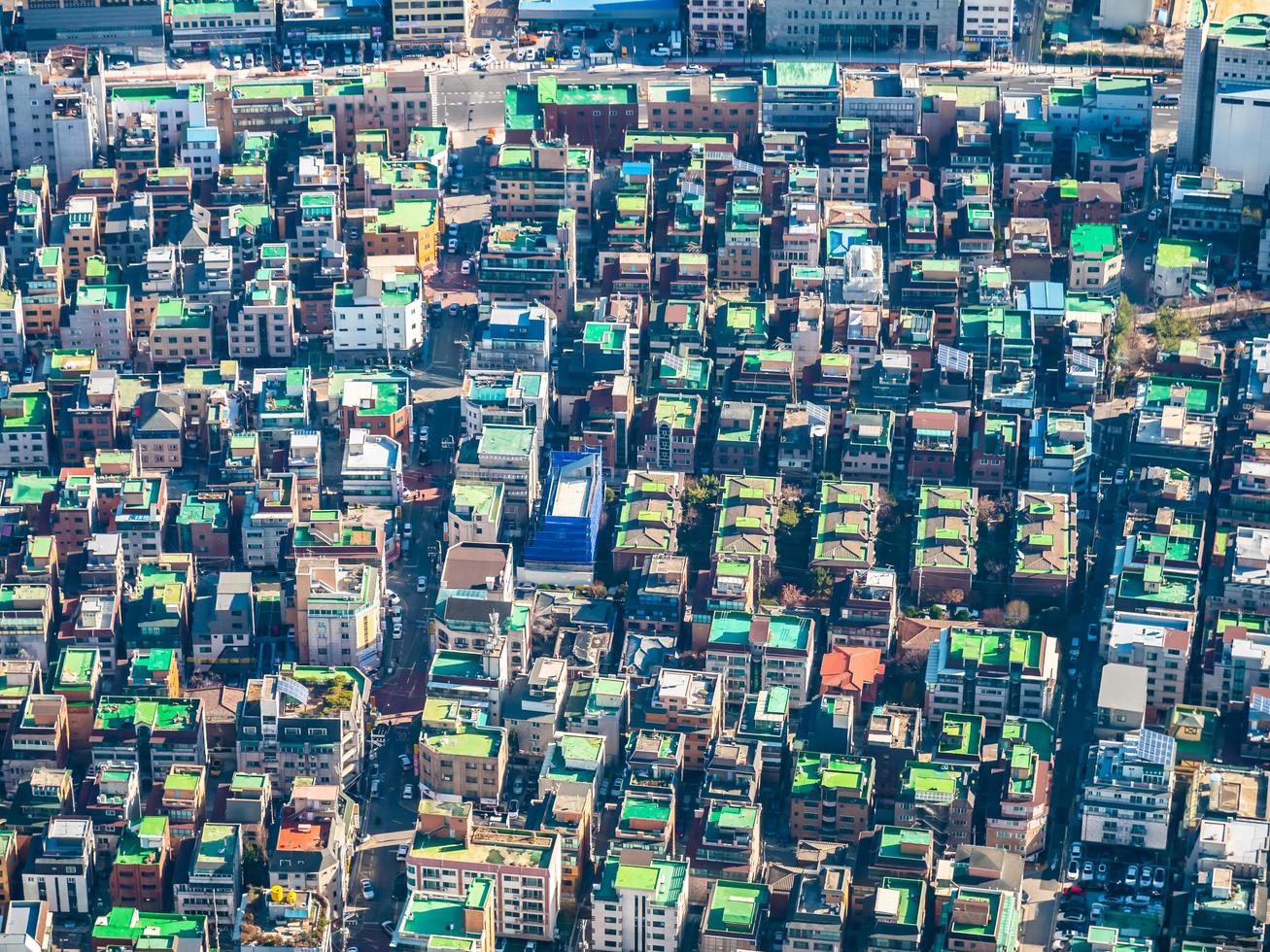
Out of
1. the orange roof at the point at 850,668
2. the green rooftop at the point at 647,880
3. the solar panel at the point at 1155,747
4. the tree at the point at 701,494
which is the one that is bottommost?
the green rooftop at the point at 647,880

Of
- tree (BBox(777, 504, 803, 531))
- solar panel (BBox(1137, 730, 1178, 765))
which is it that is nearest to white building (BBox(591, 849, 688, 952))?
solar panel (BBox(1137, 730, 1178, 765))

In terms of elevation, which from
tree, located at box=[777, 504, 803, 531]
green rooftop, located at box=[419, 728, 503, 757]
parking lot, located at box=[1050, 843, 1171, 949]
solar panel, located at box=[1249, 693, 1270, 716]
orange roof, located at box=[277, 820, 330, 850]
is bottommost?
parking lot, located at box=[1050, 843, 1171, 949]

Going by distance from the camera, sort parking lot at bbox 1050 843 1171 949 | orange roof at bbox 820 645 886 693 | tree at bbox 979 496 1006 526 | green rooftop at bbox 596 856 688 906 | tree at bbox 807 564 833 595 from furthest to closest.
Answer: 1. tree at bbox 979 496 1006 526
2. tree at bbox 807 564 833 595
3. orange roof at bbox 820 645 886 693
4. parking lot at bbox 1050 843 1171 949
5. green rooftop at bbox 596 856 688 906

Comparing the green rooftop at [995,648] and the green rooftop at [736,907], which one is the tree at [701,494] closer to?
the green rooftop at [995,648]

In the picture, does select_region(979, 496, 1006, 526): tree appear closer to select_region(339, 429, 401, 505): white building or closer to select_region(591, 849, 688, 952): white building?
select_region(339, 429, 401, 505): white building

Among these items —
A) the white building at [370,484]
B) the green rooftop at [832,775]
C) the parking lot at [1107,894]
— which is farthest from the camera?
the white building at [370,484]

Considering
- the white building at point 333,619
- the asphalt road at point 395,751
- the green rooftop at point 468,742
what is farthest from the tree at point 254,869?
the white building at point 333,619

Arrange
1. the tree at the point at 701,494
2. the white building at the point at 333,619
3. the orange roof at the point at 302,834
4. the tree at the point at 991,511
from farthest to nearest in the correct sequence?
1. the tree at the point at 701,494
2. the tree at the point at 991,511
3. the white building at the point at 333,619
4. the orange roof at the point at 302,834
